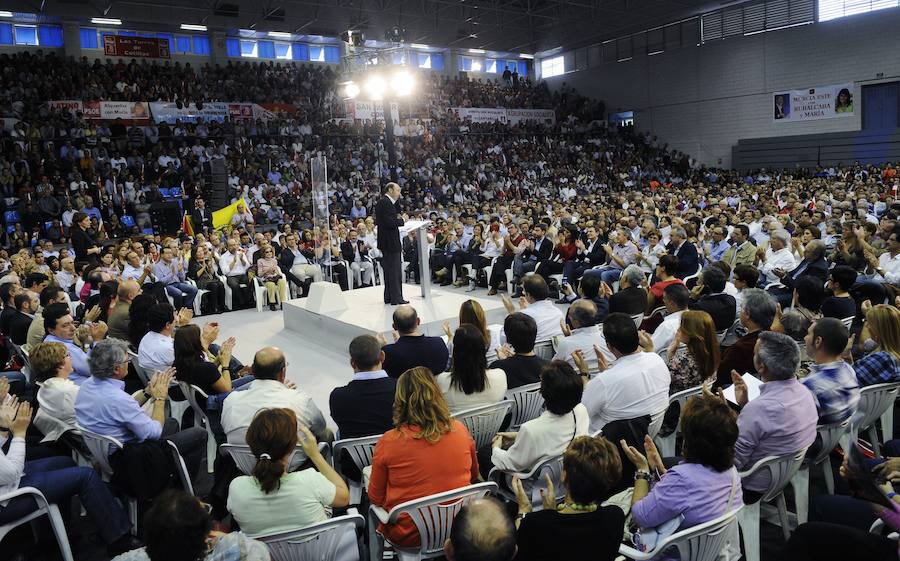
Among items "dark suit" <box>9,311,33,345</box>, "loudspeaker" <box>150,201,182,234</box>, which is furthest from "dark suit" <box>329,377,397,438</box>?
"loudspeaker" <box>150,201,182,234</box>

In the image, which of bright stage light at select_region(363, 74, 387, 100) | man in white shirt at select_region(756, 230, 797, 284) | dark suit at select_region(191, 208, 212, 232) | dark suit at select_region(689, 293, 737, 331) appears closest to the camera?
dark suit at select_region(689, 293, 737, 331)

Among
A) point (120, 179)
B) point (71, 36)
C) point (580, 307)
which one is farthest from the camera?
point (71, 36)

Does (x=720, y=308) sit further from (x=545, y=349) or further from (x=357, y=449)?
(x=357, y=449)

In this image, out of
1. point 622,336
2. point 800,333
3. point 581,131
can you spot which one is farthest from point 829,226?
point 581,131

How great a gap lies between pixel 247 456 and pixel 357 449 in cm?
50

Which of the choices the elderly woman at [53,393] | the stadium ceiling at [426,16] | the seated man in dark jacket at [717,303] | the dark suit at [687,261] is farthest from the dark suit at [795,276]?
the stadium ceiling at [426,16]

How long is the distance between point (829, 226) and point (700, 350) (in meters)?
6.12

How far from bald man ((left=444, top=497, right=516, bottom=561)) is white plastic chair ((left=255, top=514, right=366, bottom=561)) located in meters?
0.61

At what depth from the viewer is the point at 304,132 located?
19688 millimetres

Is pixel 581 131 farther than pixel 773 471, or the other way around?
pixel 581 131

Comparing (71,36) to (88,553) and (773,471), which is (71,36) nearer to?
(88,553)

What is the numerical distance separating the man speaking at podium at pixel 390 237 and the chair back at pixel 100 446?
165 inches

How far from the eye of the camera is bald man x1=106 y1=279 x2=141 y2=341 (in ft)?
17.5

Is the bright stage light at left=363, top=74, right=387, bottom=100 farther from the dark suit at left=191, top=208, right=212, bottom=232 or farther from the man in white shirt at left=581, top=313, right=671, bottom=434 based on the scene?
the man in white shirt at left=581, top=313, right=671, bottom=434
